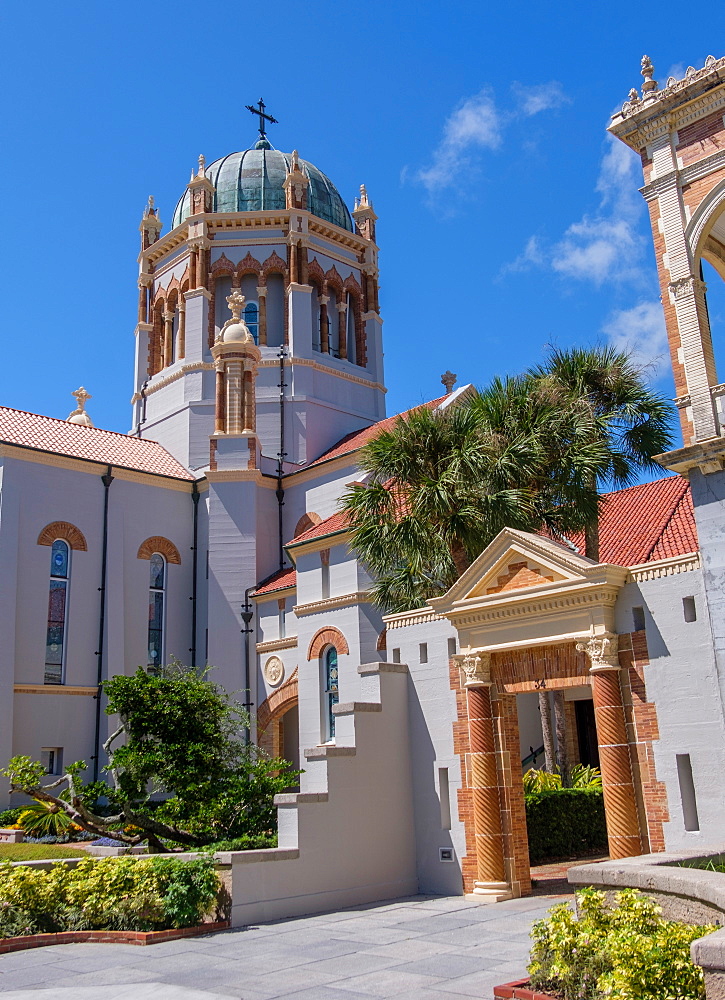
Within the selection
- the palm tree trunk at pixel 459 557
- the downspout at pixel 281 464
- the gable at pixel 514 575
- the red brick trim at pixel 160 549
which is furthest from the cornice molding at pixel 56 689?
the gable at pixel 514 575

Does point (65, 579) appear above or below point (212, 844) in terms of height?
above

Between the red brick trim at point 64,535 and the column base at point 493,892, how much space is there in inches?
752

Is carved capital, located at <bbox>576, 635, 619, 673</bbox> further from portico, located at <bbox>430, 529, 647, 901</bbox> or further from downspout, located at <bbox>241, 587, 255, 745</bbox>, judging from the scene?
downspout, located at <bbox>241, 587, 255, 745</bbox>

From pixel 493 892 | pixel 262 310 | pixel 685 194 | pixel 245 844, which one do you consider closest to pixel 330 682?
pixel 245 844

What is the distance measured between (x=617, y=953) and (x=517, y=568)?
27.1 ft

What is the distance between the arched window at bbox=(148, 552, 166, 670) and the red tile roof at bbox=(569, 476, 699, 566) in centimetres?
1535

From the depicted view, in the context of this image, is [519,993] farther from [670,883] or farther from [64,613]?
[64,613]

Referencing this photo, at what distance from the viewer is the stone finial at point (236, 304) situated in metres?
34.6

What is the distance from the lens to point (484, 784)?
1462 cm

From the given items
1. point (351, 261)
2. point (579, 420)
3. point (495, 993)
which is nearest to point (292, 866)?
point (495, 993)

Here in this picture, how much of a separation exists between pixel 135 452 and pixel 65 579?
669 cm

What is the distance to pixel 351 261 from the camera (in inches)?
1610

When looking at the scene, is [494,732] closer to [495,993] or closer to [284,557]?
[495,993]

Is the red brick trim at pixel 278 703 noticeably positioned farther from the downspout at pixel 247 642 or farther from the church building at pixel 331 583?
the downspout at pixel 247 642
